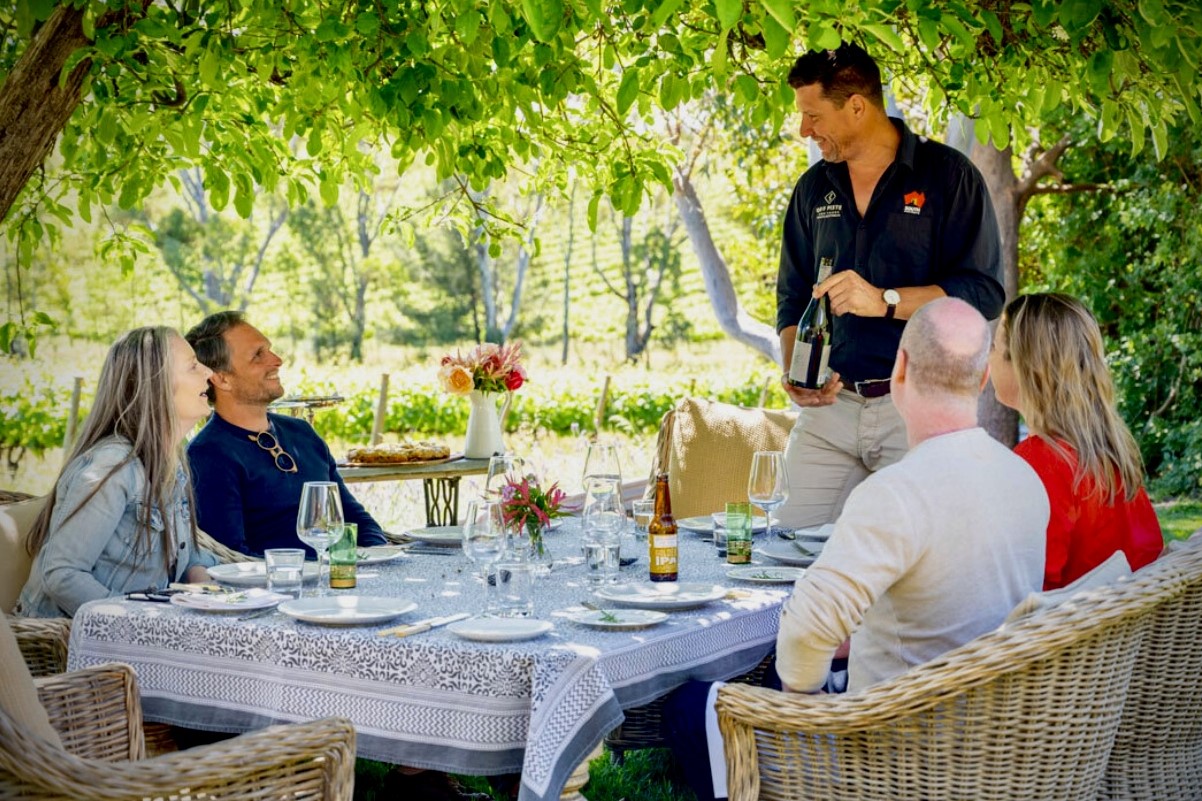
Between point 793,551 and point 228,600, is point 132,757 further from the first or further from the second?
point 793,551

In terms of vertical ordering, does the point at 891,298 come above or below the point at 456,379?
above

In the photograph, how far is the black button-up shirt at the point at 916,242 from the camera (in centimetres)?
424

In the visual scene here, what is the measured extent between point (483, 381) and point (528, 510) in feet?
12.3

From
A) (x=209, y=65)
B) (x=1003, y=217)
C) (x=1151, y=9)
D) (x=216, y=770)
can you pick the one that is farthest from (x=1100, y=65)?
(x=1003, y=217)

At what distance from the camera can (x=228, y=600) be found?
2926 mm

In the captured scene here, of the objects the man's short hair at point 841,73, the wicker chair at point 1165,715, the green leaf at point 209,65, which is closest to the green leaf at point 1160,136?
the man's short hair at point 841,73

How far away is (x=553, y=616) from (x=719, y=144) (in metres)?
9.19

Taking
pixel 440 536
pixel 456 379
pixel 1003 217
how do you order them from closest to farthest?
pixel 440 536
pixel 456 379
pixel 1003 217

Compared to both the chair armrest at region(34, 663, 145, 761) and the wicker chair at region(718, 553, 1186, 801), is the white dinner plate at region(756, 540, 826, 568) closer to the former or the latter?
the wicker chair at region(718, 553, 1186, 801)

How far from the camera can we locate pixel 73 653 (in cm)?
297

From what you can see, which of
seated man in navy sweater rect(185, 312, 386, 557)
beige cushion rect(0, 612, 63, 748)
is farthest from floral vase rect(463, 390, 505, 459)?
beige cushion rect(0, 612, 63, 748)

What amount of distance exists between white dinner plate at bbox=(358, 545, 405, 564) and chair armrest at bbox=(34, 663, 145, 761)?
881 mm

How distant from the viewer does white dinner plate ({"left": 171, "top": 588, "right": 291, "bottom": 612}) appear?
284 cm

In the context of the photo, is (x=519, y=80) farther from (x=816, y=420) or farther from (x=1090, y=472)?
(x=1090, y=472)
